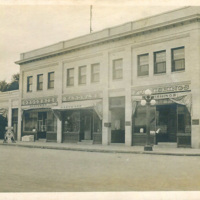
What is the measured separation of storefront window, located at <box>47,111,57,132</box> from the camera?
27781mm

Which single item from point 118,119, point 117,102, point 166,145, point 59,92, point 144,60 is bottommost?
point 166,145

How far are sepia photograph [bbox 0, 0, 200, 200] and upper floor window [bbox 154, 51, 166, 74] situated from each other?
60 mm

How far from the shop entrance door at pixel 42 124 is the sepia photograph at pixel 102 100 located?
87mm

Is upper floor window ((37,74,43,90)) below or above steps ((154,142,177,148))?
above

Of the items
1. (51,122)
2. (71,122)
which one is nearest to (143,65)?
(71,122)

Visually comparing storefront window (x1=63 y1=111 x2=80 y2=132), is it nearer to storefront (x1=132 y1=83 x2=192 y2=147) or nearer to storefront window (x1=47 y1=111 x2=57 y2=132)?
storefront window (x1=47 y1=111 x2=57 y2=132)

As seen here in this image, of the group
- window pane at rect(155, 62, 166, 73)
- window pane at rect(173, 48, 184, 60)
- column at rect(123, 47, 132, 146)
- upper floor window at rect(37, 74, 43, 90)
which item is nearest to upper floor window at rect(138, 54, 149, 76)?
column at rect(123, 47, 132, 146)

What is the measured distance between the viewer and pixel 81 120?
1029 inches

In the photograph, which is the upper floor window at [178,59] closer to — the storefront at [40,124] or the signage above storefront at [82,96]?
the signage above storefront at [82,96]

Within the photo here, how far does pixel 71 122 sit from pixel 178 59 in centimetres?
1013

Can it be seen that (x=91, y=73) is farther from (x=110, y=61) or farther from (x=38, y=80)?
(x=38, y=80)

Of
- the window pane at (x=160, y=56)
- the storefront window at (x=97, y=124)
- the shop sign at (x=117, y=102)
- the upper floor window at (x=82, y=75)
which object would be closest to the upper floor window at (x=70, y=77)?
the upper floor window at (x=82, y=75)

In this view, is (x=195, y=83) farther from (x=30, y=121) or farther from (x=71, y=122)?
(x=30, y=121)
